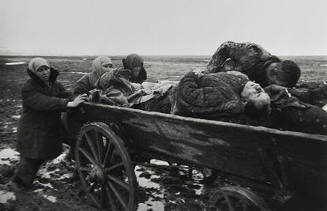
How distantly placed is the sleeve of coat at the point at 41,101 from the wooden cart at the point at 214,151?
0.27 m

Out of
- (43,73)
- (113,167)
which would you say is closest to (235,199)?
(113,167)

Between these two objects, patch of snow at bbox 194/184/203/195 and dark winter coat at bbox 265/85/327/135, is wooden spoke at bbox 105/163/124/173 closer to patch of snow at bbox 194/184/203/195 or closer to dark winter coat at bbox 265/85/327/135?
patch of snow at bbox 194/184/203/195

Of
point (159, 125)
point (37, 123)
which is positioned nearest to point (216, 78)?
point (159, 125)

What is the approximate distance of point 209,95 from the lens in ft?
9.46

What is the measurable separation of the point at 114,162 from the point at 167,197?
35.9 inches

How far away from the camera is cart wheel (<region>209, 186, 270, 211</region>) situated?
2353 millimetres

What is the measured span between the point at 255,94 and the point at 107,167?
5.50 feet

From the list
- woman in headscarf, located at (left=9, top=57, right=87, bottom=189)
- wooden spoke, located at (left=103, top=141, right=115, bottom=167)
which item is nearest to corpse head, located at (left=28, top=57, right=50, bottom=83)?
woman in headscarf, located at (left=9, top=57, right=87, bottom=189)

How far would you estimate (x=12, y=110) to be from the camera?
9.59 m

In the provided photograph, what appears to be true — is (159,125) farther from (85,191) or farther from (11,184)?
(11,184)

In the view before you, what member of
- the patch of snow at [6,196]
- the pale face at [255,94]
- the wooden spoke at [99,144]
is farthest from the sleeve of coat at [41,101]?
the pale face at [255,94]

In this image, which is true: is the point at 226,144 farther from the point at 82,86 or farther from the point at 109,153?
the point at 82,86

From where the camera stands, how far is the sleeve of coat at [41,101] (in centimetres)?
387

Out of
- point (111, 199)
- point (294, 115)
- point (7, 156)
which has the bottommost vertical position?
point (7, 156)
